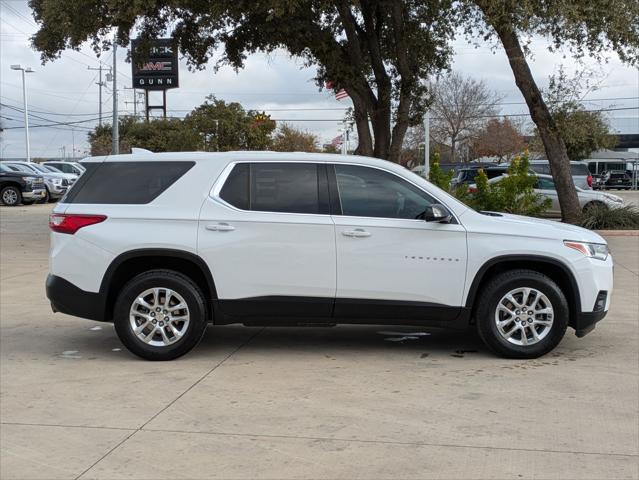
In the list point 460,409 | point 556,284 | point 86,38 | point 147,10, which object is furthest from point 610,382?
point 86,38

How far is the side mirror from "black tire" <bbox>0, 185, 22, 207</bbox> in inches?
1022

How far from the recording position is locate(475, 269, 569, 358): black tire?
242 inches

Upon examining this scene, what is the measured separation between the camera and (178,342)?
620 cm

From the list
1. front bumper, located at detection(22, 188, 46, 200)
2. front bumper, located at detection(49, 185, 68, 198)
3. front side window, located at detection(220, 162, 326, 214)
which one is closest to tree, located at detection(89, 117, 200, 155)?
front bumper, located at detection(49, 185, 68, 198)

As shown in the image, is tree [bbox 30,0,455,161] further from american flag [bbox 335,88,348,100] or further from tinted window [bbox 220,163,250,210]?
tinted window [bbox 220,163,250,210]

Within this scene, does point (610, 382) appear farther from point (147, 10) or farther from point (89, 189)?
point (147, 10)

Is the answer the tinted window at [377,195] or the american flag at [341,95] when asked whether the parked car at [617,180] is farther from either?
the tinted window at [377,195]

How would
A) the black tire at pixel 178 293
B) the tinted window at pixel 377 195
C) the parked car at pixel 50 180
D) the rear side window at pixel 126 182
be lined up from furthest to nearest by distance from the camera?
the parked car at pixel 50 180, the rear side window at pixel 126 182, the tinted window at pixel 377 195, the black tire at pixel 178 293

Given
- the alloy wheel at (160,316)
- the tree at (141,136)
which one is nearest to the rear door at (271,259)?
the alloy wheel at (160,316)

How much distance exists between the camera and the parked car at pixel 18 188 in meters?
28.3

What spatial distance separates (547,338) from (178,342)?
326 centimetres

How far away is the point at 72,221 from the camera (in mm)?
6301

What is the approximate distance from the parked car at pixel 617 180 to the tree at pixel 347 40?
3413cm

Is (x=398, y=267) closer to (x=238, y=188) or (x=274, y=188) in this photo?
(x=274, y=188)
